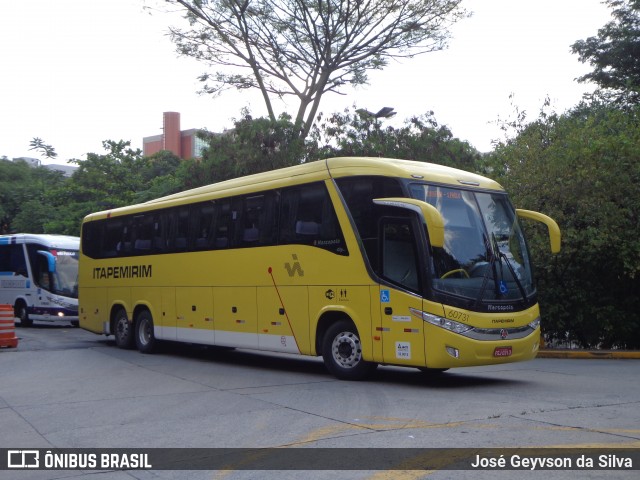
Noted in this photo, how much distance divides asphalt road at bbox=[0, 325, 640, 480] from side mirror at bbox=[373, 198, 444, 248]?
2180 millimetres

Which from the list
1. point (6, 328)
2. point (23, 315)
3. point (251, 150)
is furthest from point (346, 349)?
point (23, 315)

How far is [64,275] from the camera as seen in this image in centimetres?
2764

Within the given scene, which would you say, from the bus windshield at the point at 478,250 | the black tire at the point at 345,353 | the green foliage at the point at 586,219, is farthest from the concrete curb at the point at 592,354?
the black tire at the point at 345,353

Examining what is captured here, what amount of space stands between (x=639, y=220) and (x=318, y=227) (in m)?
9.60

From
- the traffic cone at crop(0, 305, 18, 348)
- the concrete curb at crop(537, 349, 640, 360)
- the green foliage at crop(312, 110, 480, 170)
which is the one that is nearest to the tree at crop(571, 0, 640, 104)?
the green foliage at crop(312, 110, 480, 170)

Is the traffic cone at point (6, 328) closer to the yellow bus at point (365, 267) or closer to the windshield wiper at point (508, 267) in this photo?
the yellow bus at point (365, 267)

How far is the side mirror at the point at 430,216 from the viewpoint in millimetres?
10383

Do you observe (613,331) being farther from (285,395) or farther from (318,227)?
(285,395)

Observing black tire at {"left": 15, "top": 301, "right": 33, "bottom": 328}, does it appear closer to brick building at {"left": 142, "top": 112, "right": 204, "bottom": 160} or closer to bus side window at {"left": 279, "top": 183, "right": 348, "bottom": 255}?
bus side window at {"left": 279, "top": 183, "right": 348, "bottom": 255}

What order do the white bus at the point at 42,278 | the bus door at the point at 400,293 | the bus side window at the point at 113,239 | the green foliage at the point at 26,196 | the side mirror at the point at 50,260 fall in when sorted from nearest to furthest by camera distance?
the bus door at the point at 400,293 → the bus side window at the point at 113,239 → the side mirror at the point at 50,260 → the white bus at the point at 42,278 → the green foliage at the point at 26,196

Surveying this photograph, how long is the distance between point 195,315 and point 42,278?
13.1 metres

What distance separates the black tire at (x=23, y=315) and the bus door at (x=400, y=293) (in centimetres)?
2030

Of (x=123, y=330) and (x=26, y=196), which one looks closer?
(x=123, y=330)

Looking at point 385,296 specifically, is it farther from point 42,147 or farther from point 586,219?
point 42,147
